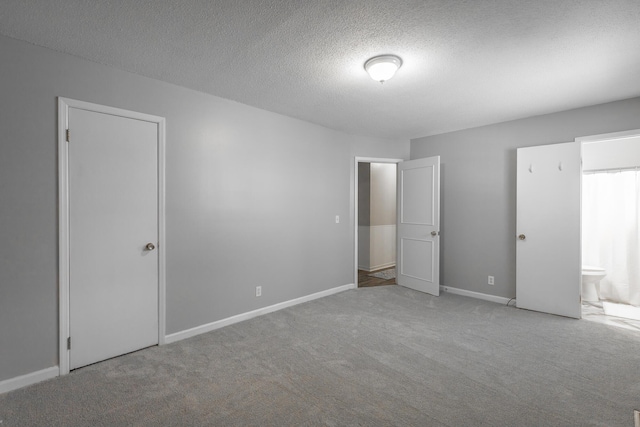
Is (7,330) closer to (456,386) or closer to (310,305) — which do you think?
(310,305)

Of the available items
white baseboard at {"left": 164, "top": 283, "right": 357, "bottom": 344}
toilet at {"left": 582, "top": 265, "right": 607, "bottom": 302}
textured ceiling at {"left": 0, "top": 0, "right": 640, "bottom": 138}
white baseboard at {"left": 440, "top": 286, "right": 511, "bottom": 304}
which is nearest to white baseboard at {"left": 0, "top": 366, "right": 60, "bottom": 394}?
white baseboard at {"left": 164, "top": 283, "right": 357, "bottom": 344}

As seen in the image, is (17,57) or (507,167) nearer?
(17,57)

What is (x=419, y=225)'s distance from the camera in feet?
15.6

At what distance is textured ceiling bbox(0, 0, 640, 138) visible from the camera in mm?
1803

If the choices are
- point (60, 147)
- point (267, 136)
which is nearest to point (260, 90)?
point (267, 136)

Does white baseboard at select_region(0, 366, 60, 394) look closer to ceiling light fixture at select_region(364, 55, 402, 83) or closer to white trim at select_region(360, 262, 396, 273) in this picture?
ceiling light fixture at select_region(364, 55, 402, 83)

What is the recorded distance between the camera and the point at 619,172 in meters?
4.18

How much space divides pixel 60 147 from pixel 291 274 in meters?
2.68

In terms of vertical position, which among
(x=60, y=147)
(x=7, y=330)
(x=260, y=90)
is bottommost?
(x=7, y=330)

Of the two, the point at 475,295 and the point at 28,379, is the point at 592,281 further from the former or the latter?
the point at 28,379

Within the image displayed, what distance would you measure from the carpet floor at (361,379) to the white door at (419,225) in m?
1.31

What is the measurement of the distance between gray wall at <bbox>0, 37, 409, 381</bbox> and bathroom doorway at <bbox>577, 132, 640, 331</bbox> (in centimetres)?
274

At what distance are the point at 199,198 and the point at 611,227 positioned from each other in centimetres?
548

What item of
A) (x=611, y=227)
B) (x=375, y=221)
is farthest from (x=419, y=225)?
(x=611, y=227)
